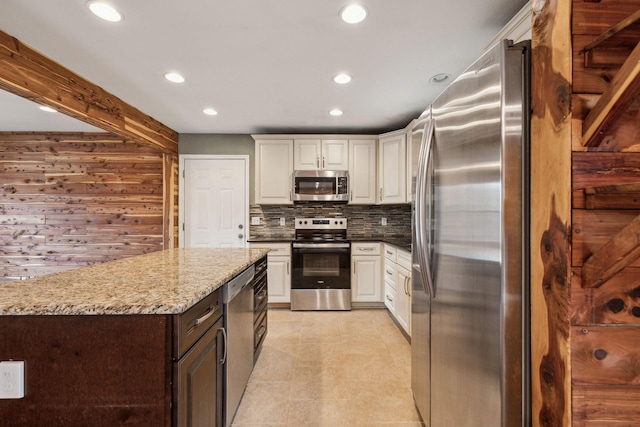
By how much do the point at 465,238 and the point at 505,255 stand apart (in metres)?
0.18

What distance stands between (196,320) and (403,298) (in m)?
2.17

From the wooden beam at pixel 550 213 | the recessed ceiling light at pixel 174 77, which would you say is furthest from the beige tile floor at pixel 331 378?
the recessed ceiling light at pixel 174 77

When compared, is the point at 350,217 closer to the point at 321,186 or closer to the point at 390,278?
the point at 321,186

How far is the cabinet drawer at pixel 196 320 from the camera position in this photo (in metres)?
0.99

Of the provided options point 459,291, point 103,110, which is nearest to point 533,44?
point 459,291

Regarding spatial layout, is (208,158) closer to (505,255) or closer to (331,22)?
(331,22)

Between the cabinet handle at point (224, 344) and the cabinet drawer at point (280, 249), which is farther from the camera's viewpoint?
the cabinet drawer at point (280, 249)

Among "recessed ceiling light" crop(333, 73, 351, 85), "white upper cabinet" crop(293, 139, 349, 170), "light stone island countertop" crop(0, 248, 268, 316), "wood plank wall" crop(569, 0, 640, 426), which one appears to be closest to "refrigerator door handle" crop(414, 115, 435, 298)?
"wood plank wall" crop(569, 0, 640, 426)

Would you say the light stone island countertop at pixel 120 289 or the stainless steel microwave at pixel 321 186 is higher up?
the stainless steel microwave at pixel 321 186

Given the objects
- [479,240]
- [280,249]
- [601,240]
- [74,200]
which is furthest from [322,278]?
[74,200]

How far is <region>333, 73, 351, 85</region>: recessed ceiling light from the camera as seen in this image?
233 centimetres

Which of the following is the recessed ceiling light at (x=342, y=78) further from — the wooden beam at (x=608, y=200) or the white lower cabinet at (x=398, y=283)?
the wooden beam at (x=608, y=200)

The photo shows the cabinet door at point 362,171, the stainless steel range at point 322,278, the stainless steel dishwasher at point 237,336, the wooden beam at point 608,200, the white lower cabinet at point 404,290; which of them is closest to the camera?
the wooden beam at point 608,200

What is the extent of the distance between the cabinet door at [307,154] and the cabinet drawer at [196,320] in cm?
258
